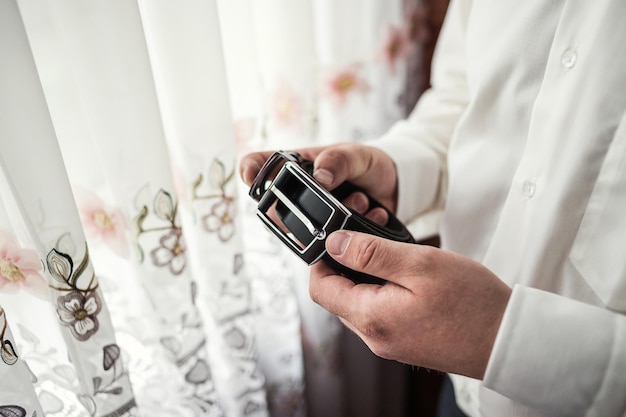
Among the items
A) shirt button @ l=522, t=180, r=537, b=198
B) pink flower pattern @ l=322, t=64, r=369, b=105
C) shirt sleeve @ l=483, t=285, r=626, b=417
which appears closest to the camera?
shirt sleeve @ l=483, t=285, r=626, b=417

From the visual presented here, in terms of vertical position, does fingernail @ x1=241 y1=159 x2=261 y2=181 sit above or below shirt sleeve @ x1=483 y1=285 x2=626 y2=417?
above

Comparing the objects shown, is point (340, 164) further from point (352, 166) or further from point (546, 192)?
point (546, 192)

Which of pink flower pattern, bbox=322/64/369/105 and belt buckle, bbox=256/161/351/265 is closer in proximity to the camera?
belt buckle, bbox=256/161/351/265

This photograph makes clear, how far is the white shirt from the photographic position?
0.42 metres

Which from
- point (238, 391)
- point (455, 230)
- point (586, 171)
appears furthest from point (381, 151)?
point (238, 391)

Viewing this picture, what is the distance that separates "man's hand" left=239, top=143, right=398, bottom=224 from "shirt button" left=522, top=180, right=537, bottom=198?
163 mm

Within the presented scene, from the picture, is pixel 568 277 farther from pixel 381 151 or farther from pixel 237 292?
pixel 237 292

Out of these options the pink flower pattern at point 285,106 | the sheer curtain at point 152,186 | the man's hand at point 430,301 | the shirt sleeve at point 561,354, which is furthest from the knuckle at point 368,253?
the pink flower pattern at point 285,106

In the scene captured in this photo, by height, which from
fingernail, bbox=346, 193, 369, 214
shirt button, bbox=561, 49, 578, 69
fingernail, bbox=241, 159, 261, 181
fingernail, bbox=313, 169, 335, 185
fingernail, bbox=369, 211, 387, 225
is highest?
shirt button, bbox=561, 49, 578, 69

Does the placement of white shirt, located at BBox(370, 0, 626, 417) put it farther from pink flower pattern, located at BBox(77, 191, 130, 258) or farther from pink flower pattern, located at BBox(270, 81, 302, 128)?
pink flower pattern, located at BBox(77, 191, 130, 258)

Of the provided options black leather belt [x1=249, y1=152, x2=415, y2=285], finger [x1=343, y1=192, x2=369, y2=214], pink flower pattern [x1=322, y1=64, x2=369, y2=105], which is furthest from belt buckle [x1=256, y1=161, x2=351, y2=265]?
pink flower pattern [x1=322, y1=64, x2=369, y2=105]

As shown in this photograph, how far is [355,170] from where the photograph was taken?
0.58 metres

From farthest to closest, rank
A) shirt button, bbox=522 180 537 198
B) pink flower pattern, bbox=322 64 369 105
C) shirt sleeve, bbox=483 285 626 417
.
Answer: pink flower pattern, bbox=322 64 369 105 → shirt button, bbox=522 180 537 198 → shirt sleeve, bbox=483 285 626 417

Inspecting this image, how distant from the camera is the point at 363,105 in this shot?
846 millimetres
